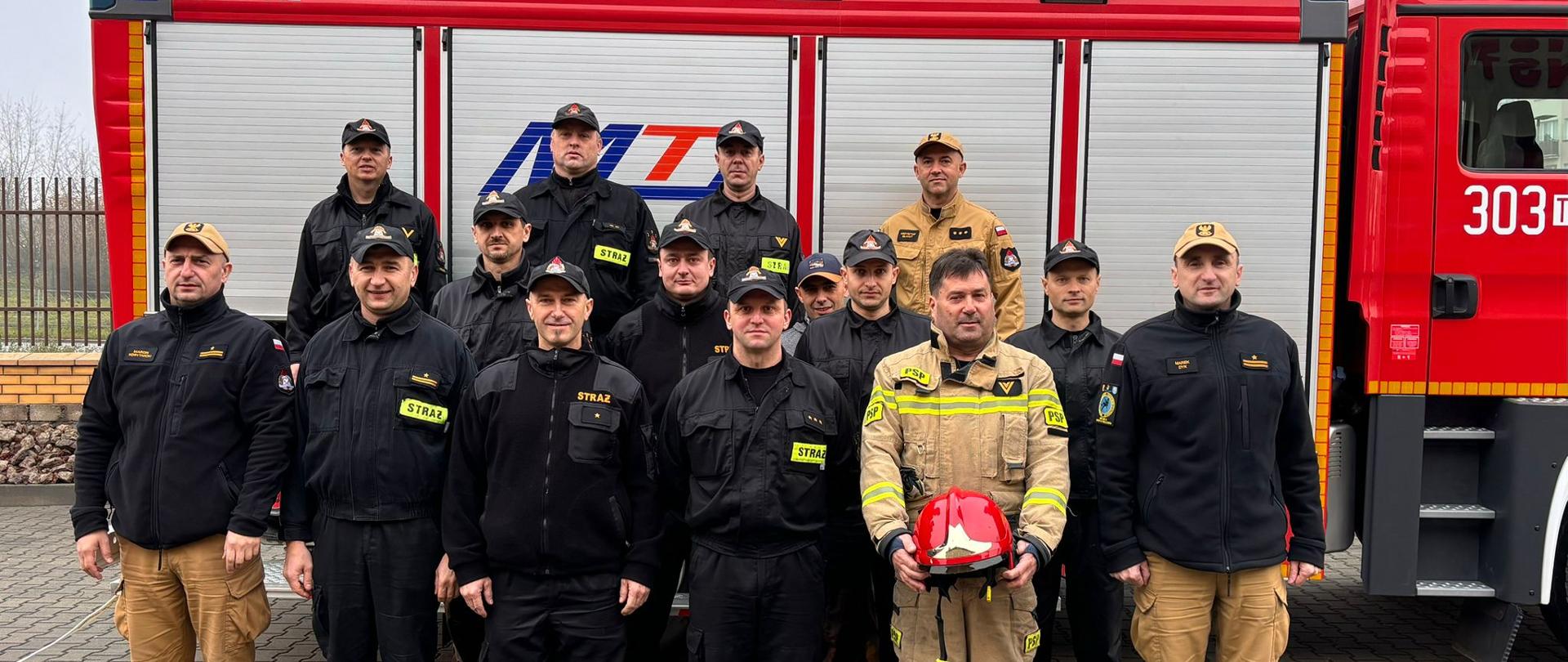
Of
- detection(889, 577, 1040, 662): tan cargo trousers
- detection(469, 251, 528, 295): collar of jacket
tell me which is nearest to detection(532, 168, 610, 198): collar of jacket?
detection(469, 251, 528, 295): collar of jacket

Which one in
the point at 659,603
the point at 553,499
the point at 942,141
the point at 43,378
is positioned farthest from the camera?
the point at 43,378

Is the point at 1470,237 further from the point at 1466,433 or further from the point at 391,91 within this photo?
the point at 391,91

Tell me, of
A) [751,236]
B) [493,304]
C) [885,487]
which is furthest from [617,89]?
[885,487]

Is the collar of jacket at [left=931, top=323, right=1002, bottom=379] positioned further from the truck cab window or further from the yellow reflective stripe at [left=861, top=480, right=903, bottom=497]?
the truck cab window

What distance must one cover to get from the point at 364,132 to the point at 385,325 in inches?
46.2

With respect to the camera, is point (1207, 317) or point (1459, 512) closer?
point (1207, 317)

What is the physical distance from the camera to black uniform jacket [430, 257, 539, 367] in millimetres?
4246

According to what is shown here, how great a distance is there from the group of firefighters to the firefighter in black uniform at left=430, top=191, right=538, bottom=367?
48cm

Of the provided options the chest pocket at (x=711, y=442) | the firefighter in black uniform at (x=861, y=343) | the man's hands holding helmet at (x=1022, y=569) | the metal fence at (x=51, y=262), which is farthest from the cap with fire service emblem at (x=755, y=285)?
the metal fence at (x=51, y=262)

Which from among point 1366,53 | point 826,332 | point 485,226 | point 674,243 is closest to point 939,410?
point 826,332

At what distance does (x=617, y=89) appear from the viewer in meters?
4.75

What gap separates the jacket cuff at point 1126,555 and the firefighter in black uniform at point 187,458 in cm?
271

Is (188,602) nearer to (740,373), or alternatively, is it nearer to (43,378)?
(740,373)

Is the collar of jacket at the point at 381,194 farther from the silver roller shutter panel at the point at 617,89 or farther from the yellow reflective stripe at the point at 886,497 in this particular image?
Answer: the yellow reflective stripe at the point at 886,497
